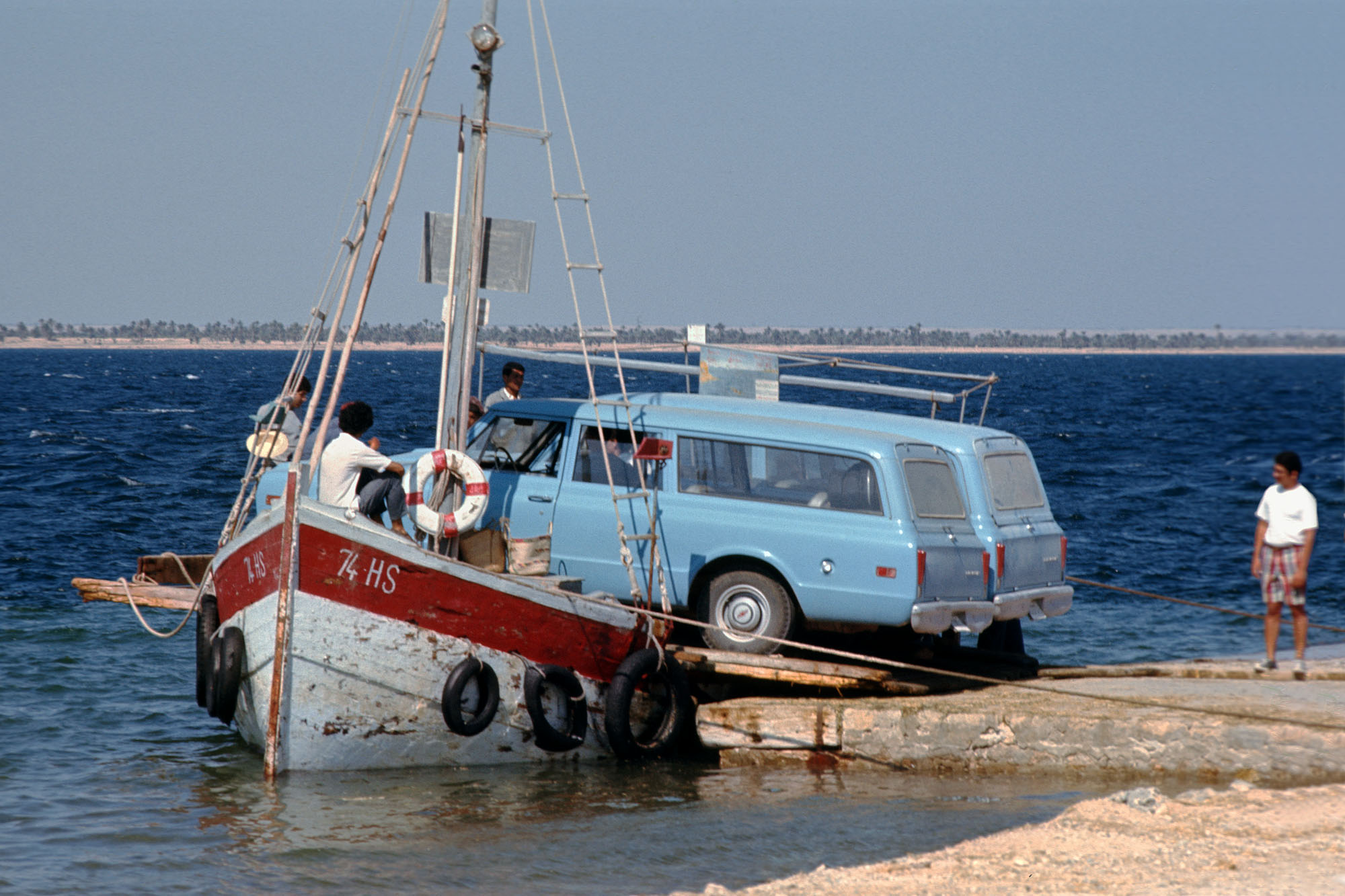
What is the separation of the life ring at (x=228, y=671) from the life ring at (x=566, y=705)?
2.21 meters

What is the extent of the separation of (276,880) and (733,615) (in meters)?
4.32

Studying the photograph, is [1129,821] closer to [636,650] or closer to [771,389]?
[636,650]

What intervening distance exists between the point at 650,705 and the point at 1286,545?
5653 mm

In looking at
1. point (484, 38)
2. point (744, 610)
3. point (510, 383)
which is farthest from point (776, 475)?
point (484, 38)

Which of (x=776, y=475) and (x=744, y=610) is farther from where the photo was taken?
(x=776, y=475)

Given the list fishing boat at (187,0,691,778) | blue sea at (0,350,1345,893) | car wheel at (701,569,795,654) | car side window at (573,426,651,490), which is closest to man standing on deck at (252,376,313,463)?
fishing boat at (187,0,691,778)

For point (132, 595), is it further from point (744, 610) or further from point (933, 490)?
point (933, 490)

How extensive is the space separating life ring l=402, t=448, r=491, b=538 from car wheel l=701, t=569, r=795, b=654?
6.95ft

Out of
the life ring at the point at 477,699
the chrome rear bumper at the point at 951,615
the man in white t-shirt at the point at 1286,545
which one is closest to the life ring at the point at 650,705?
the life ring at the point at 477,699

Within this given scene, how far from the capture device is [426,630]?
9906 mm

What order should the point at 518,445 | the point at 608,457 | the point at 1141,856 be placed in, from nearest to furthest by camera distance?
1. the point at 1141,856
2. the point at 608,457
3. the point at 518,445

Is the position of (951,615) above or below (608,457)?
below

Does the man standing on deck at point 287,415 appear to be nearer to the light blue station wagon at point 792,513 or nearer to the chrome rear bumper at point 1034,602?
the light blue station wagon at point 792,513

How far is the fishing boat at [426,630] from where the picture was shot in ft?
31.9
